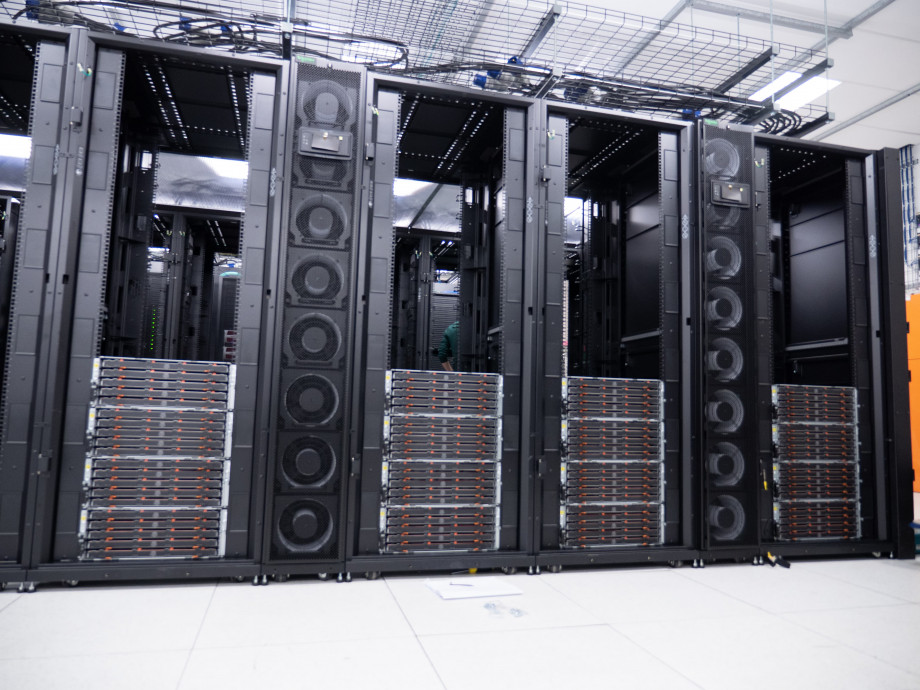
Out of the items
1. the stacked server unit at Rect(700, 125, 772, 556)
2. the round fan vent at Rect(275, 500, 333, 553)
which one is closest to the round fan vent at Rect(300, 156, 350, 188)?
the round fan vent at Rect(275, 500, 333, 553)

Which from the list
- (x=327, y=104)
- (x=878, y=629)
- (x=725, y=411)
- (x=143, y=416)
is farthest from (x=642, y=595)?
(x=327, y=104)

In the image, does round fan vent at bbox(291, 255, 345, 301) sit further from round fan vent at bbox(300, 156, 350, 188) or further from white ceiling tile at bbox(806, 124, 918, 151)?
white ceiling tile at bbox(806, 124, 918, 151)

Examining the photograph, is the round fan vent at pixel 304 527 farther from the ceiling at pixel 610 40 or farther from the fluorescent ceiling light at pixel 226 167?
the fluorescent ceiling light at pixel 226 167

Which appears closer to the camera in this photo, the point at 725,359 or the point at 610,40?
the point at 725,359

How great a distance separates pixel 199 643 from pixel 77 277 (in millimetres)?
1914

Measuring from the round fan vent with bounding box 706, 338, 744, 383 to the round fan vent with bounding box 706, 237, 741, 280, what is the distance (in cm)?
42

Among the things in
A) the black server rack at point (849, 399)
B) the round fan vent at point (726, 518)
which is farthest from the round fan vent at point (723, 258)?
the round fan vent at point (726, 518)

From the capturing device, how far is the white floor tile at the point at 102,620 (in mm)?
2199

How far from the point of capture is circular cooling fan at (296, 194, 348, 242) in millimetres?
3373

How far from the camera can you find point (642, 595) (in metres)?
3.08

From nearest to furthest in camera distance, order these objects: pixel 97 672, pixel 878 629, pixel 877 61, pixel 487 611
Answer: pixel 97 672, pixel 878 629, pixel 487 611, pixel 877 61

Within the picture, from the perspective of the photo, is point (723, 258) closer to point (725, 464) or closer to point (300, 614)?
point (725, 464)

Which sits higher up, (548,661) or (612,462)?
(612,462)

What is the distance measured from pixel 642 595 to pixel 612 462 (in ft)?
2.68
